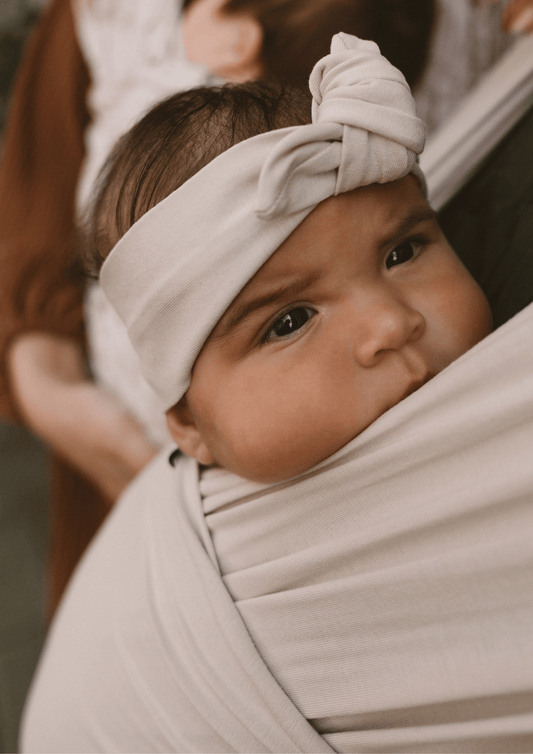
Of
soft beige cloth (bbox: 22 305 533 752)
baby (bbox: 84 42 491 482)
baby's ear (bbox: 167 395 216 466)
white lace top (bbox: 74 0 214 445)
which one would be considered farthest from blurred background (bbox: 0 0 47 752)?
baby (bbox: 84 42 491 482)

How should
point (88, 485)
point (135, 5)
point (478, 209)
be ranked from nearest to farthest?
point (478, 209) < point (135, 5) < point (88, 485)

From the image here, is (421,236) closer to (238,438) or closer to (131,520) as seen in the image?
(238,438)

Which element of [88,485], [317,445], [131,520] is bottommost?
[88,485]

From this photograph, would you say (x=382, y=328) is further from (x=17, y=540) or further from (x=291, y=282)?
(x=17, y=540)

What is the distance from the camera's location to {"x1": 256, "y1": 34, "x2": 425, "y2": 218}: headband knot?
44 cm

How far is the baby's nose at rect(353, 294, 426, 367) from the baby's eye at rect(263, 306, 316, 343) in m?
0.05

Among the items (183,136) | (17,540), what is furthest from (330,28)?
(17,540)

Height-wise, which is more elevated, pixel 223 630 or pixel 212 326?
pixel 212 326

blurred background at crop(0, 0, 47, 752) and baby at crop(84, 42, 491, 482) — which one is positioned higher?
baby at crop(84, 42, 491, 482)

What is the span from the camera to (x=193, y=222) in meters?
0.49

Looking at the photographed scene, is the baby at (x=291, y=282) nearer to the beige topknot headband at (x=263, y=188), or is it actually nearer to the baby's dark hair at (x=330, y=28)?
the beige topknot headband at (x=263, y=188)

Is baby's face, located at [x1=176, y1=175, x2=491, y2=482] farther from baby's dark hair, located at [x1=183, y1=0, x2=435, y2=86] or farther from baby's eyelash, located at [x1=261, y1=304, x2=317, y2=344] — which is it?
baby's dark hair, located at [x1=183, y1=0, x2=435, y2=86]

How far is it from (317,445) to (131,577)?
33 centimetres

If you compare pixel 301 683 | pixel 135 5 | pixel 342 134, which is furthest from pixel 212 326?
pixel 135 5
